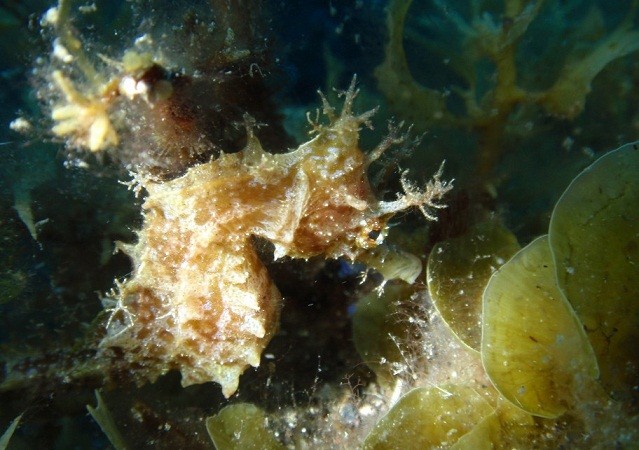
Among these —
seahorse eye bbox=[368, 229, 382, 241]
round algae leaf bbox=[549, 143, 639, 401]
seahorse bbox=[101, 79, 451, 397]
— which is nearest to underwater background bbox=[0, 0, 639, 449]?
round algae leaf bbox=[549, 143, 639, 401]

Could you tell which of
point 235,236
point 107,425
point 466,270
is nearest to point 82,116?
point 235,236

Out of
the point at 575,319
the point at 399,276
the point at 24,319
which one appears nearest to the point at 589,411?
the point at 575,319

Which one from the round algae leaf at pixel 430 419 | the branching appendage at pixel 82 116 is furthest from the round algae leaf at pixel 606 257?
the branching appendage at pixel 82 116

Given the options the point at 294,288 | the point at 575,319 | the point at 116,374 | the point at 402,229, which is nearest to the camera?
the point at 575,319

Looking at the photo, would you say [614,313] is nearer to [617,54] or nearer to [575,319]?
[575,319]

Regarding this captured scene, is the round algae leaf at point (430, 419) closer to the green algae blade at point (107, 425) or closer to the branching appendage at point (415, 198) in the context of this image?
the branching appendage at point (415, 198)

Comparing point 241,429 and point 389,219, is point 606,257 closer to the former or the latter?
point 389,219
